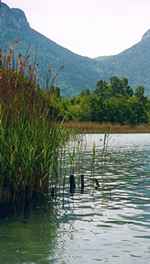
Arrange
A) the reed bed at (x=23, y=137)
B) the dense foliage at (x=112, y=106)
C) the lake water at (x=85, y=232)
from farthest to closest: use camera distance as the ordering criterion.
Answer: the dense foliage at (x=112, y=106), the reed bed at (x=23, y=137), the lake water at (x=85, y=232)

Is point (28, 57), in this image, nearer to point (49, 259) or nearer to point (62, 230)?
point (62, 230)

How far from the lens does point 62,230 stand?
12133 mm

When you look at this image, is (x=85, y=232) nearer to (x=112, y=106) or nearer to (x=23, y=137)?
(x=23, y=137)

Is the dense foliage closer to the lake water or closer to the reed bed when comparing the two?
the lake water

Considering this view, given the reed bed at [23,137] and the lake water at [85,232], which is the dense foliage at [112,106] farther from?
the reed bed at [23,137]

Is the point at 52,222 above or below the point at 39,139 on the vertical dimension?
below

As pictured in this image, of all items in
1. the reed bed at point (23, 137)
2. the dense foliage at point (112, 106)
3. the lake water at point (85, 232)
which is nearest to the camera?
the lake water at point (85, 232)

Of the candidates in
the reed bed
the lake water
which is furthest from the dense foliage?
the reed bed

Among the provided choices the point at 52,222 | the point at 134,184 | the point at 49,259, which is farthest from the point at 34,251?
the point at 134,184

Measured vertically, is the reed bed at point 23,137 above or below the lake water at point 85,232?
above

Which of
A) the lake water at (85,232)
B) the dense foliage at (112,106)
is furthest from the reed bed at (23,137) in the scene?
the dense foliage at (112,106)

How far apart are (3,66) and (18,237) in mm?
4435

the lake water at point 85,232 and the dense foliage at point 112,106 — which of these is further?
the dense foliage at point 112,106

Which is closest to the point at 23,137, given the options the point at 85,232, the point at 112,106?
the point at 85,232
